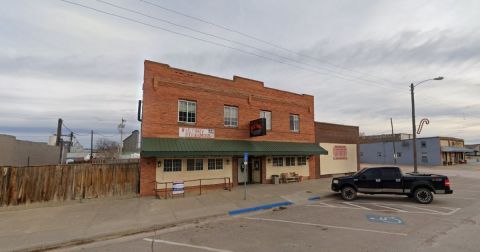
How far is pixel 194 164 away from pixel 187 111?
3.60m

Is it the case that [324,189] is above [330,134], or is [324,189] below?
below

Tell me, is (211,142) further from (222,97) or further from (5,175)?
(5,175)

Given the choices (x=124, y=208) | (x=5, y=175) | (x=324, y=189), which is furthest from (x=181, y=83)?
(x=324, y=189)

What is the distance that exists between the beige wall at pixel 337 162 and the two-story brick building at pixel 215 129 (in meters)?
2.42

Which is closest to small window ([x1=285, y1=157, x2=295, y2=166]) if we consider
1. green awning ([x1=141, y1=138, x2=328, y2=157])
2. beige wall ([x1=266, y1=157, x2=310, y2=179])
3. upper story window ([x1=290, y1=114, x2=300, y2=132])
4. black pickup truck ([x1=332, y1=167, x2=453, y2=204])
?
beige wall ([x1=266, y1=157, x2=310, y2=179])

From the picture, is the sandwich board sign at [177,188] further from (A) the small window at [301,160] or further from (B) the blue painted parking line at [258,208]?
(A) the small window at [301,160]

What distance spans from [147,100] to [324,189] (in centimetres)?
1324

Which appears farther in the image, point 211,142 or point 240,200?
point 211,142

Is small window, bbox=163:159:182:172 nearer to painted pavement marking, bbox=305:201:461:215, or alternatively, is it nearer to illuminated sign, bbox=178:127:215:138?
illuminated sign, bbox=178:127:215:138

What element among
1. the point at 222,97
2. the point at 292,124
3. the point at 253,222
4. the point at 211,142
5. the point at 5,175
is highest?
the point at 222,97

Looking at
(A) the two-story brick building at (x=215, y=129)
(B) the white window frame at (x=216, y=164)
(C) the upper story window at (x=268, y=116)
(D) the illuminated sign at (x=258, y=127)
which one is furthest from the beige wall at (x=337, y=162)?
(B) the white window frame at (x=216, y=164)

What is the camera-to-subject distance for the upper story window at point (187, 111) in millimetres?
17266

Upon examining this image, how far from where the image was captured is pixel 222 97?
19.1m

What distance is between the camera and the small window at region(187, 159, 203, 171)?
17094mm
